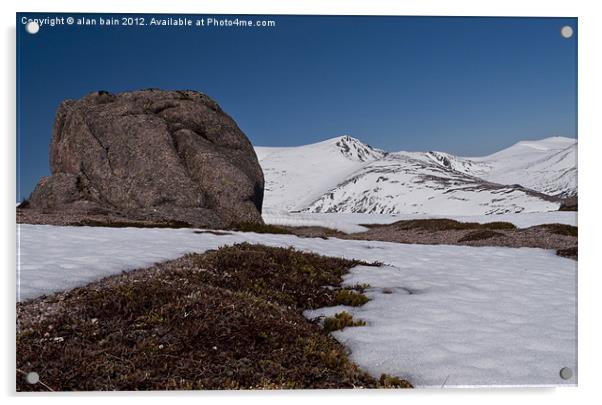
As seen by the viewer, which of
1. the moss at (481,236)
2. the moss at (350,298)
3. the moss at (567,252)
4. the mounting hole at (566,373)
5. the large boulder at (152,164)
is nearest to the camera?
the mounting hole at (566,373)

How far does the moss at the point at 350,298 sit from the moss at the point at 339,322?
1.17 m

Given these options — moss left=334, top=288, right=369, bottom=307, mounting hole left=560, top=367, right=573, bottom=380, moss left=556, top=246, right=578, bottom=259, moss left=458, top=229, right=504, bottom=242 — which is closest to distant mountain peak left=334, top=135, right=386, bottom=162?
moss left=458, top=229, right=504, bottom=242

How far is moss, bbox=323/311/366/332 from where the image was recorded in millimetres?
8172

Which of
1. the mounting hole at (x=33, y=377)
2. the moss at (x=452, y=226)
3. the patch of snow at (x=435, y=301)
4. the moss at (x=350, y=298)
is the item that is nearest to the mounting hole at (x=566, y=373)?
the patch of snow at (x=435, y=301)

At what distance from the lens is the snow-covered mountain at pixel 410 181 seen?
62875mm

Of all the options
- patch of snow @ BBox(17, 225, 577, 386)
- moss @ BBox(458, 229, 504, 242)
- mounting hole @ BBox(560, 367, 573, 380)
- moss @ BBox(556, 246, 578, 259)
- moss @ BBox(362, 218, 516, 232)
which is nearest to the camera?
patch of snow @ BBox(17, 225, 577, 386)

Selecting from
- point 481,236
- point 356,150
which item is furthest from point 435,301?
point 356,150

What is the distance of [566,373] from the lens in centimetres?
807

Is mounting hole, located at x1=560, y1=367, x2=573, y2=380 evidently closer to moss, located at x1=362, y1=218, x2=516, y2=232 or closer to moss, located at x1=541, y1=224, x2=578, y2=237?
moss, located at x1=541, y1=224, x2=578, y2=237

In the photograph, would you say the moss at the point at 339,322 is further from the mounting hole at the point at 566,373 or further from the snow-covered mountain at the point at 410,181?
the snow-covered mountain at the point at 410,181

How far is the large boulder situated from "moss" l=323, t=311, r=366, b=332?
1641 centimetres

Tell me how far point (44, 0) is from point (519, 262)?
50.3 feet

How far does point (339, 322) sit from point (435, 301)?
2.63 meters

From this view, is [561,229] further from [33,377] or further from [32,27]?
[33,377]
